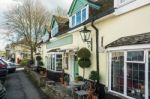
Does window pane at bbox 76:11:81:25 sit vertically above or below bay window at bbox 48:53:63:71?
above

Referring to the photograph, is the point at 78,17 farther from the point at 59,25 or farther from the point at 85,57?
the point at 59,25

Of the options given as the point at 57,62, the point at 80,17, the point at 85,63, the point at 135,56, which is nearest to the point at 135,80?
the point at 135,56

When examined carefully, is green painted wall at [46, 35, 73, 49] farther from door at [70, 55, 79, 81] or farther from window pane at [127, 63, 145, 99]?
window pane at [127, 63, 145, 99]

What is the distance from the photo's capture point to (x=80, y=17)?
49.5 ft

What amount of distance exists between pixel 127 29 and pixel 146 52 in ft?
7.05

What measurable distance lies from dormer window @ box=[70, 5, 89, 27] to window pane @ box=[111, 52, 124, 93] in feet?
17.3

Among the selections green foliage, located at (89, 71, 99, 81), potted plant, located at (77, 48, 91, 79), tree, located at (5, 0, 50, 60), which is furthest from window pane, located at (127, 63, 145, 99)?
tree, located at (5, 0, 50, 60)

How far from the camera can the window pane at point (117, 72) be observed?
28.5 feet

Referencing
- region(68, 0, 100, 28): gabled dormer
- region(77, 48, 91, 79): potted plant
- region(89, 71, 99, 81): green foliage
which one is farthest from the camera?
region(68, 0, 100, 28): gabled dormer

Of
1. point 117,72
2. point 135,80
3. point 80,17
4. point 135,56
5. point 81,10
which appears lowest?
point 135,80

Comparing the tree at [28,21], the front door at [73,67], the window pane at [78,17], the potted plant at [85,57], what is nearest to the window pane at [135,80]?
the potted plant at [85,57]

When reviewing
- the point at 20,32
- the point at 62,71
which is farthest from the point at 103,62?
the point at 20,32

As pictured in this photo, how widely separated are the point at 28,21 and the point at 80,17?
71.3 feet

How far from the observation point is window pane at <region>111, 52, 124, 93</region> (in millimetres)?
8684
